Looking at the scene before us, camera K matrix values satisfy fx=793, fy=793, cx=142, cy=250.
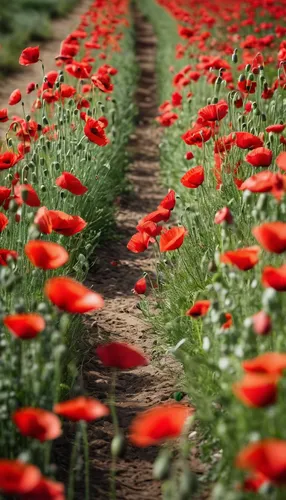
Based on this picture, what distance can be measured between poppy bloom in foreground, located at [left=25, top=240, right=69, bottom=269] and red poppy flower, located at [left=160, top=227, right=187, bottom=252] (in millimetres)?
775

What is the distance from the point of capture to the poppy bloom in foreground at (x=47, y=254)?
2.25 meters

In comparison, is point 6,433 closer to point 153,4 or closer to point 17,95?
point 17,95

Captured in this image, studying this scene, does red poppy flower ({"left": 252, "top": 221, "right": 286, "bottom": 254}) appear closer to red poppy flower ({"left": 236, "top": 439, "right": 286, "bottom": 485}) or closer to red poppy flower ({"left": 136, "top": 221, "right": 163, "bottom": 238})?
red poppy flower ({"left": 236, "top": 439, "right": 286, "bottom": 485})

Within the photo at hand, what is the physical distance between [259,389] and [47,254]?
0.85m

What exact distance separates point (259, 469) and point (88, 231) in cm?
323

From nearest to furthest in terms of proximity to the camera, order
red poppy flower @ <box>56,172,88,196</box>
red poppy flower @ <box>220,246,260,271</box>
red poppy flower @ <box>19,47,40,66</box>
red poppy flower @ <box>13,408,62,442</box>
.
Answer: red poppy flower @ <box>13,408,62,442</box> < red poppy flower @ <box>220,246,260,271</box> < red poppy flower @ <box>56,172,88,196</box> < red poppy flower @ <box>19,47,40,66</box>

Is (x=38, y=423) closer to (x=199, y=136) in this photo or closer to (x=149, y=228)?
(x=149, y=228)

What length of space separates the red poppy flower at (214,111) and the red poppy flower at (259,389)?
218 centimetres

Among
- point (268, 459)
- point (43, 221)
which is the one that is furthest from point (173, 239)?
point (268, 459)

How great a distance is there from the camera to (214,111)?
3697 millimetres

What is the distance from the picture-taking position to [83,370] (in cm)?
344

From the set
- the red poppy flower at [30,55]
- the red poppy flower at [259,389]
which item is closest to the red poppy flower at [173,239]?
the red poppy flower at [259,389]

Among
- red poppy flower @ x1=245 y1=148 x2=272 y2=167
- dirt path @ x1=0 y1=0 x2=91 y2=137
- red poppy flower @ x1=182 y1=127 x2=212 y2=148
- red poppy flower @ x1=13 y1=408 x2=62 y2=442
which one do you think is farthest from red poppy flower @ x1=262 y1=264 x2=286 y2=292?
dirt path @ x1=0 y1=0 x2=91 y2=137

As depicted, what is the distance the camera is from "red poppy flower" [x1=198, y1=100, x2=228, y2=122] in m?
3.67
